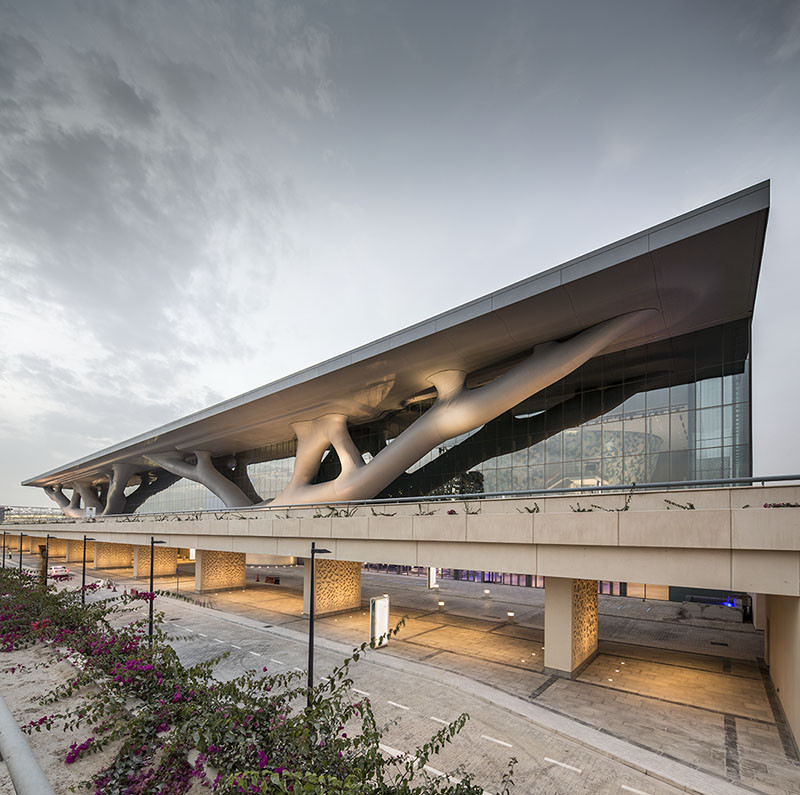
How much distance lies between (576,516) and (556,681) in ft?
18.1

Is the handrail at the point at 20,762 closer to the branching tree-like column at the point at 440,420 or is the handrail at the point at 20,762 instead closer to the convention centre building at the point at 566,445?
the convention centre building at the point at 566,445

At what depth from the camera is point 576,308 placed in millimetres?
18938

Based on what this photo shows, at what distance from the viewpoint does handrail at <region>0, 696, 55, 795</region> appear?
702 centimetres

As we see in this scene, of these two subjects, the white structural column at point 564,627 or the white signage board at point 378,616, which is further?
the white signage board at point 378,616

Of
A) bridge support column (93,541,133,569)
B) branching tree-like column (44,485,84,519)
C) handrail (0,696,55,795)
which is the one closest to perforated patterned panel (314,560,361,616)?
handrail (0,696,55,795)

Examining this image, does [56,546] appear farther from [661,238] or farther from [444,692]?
[661,238]

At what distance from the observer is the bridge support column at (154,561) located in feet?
119

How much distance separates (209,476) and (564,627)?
115 ft

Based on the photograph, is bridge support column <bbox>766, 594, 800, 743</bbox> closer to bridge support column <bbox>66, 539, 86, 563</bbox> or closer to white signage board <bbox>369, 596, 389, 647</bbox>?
white signage board <bbox>369, 596, 389, 647</bbox>

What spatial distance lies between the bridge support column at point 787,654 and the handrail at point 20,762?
513 inches

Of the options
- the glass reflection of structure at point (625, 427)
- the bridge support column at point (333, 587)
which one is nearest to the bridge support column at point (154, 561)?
the bridge support column at point (333, 587)

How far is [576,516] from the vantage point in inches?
472

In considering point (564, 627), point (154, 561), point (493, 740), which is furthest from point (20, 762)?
point (154, 561)

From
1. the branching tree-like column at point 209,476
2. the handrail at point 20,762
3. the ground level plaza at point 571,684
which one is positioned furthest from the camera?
the branching tree-like column at point 209,476
